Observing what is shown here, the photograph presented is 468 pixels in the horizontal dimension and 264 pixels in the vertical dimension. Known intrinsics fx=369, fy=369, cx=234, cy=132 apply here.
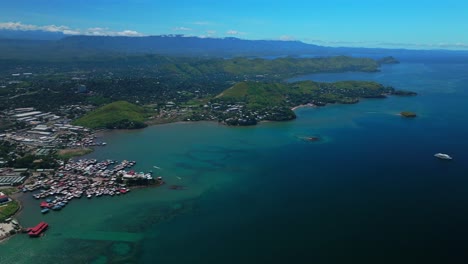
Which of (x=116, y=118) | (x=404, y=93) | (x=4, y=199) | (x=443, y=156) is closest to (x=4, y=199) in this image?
(x=4, y=199)

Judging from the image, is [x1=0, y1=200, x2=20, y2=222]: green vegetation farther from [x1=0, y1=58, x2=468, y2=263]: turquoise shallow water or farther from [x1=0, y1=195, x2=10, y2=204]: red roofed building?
[x1=0, y1=58, x2=468, y2=263]: turquoise shallow water

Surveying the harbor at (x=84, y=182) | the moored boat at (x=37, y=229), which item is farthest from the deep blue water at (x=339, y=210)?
the moored boat at (x=37, y=229)

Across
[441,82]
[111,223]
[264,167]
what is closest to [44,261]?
[111,223]

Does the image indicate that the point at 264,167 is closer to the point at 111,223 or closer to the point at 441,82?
the point at 111,223

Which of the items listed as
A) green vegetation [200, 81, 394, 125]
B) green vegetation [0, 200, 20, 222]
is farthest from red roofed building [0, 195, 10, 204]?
green vegetation [200, 81, 394, 125]

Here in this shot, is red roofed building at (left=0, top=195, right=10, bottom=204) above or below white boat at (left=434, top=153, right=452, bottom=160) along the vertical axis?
below

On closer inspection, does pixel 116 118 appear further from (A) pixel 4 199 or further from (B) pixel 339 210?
(B) pixel 339 210
